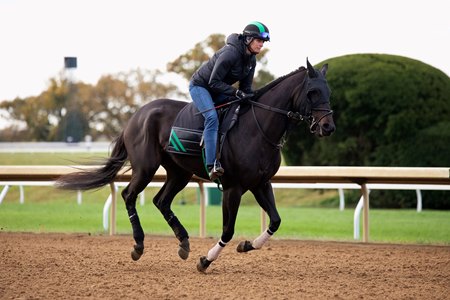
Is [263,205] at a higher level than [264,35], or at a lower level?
lower

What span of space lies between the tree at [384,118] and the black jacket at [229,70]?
9287 mm

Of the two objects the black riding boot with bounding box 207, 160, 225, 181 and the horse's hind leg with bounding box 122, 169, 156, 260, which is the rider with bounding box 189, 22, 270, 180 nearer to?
the black riding boot with bounding box 207, 160, 225, 181

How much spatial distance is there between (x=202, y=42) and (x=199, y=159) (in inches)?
1372

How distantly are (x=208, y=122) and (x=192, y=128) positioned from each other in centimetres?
38

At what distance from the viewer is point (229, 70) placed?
7.94 m

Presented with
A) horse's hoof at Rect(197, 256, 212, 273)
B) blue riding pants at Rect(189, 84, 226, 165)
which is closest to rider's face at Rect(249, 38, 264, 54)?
blue riding pants at Rect(189, 84, 226, 165)

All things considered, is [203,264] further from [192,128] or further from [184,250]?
[192,128]

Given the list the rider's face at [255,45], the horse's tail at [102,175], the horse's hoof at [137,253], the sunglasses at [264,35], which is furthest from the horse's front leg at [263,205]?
the horse's tail at [102,175]

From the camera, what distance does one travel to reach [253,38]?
7.78 metres

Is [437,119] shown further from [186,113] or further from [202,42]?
[202,42]

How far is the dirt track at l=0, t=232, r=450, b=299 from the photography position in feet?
21.6

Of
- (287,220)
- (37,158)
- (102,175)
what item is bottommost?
(287,220)

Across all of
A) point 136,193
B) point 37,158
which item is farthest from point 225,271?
point 37,158

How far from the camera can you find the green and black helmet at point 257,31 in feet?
25.5
